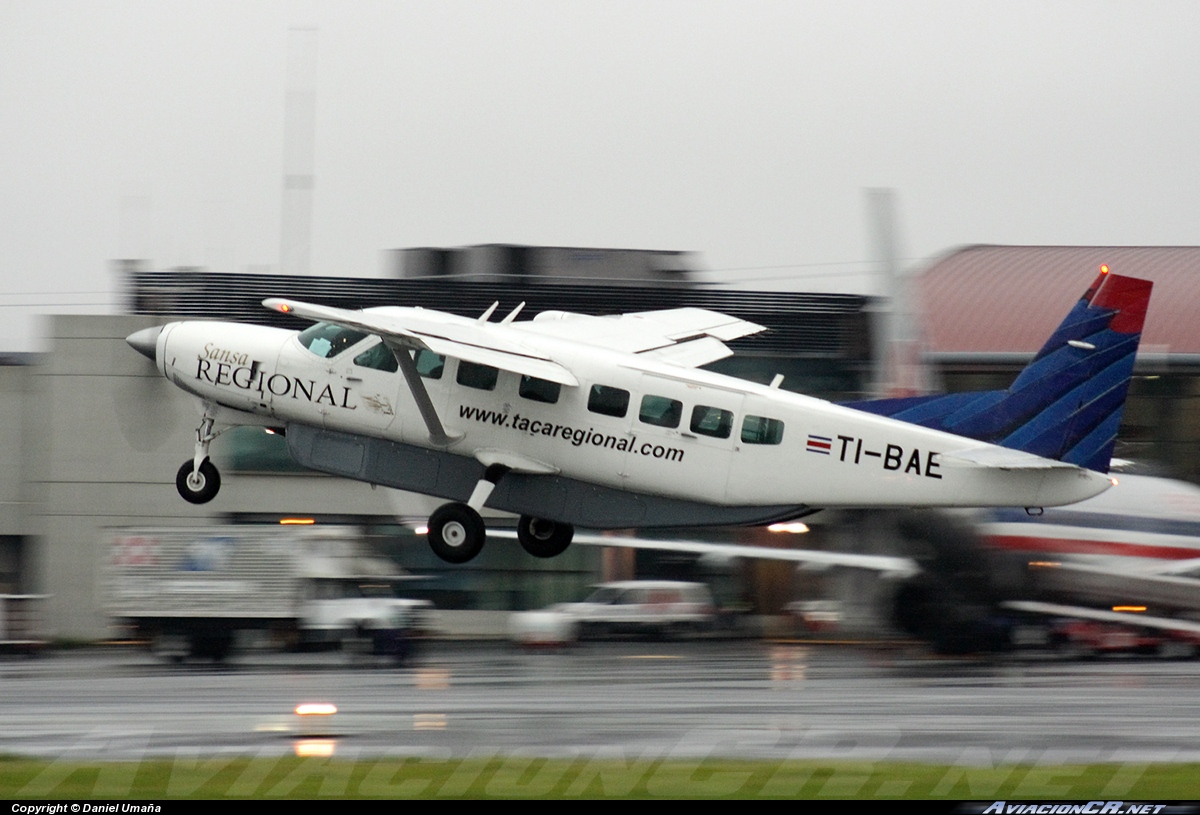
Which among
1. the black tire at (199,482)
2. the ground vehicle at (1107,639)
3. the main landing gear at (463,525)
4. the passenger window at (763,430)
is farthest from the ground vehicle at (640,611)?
the passenger window at (763,430)

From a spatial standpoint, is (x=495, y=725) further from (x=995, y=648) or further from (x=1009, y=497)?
(x=995, y=648)

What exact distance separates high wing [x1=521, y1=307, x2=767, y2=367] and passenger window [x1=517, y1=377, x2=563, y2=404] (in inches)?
50.6

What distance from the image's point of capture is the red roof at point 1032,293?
1811 inches

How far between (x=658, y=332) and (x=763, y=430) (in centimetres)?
447

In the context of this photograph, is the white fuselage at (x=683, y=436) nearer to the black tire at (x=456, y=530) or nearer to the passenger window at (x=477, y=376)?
the passenger window at (x=477, y=376)

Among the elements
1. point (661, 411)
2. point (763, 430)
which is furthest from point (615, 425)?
point (763, 430)

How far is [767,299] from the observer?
43.7 metres

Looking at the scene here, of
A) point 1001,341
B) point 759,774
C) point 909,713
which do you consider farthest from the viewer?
point 1001,341

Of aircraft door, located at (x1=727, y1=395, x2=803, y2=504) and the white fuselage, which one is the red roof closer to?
the white fuselage

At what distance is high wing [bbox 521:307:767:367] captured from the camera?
24.0 meters

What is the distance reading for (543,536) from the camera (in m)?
23.4

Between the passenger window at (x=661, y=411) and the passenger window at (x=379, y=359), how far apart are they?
371cm
